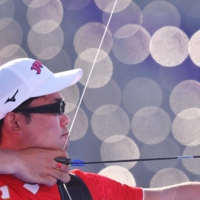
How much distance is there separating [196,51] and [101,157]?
3.96 ft

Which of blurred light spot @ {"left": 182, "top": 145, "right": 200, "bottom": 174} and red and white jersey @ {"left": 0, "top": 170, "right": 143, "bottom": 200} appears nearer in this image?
red and white jersey @ {"left": 0, "top": 170, "right": 143, "bottom": 200}

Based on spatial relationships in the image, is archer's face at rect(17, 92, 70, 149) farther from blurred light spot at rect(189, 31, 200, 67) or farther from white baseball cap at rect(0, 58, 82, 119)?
blurred light spot at rect(189, 31, 200, 67)

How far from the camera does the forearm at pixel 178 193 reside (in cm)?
143

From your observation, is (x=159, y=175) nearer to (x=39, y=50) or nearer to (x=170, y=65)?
(x=170, y=65)

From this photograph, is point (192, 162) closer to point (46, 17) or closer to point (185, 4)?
point (185, 4)

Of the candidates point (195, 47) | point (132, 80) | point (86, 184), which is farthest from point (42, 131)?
point (195, 47)

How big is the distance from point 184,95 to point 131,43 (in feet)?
2.42

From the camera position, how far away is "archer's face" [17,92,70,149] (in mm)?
1390

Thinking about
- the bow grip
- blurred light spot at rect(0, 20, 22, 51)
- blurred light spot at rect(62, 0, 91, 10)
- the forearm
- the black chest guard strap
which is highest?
blurred light spot at rect(62, 0, 91, 10)

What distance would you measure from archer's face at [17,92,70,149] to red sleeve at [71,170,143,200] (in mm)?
175

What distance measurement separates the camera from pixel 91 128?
139 inches

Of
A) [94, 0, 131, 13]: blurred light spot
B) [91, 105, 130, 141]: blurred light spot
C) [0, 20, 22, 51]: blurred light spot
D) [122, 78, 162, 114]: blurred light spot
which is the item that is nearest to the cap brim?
[122, 78, 162, 114]: blurred light spot

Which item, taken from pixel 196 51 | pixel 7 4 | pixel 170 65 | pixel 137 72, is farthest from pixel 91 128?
pixel 7 4

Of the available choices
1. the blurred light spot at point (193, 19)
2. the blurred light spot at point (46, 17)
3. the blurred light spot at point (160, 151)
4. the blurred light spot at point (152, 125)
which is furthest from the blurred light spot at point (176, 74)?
the blurred light spot at point (46, 17)
